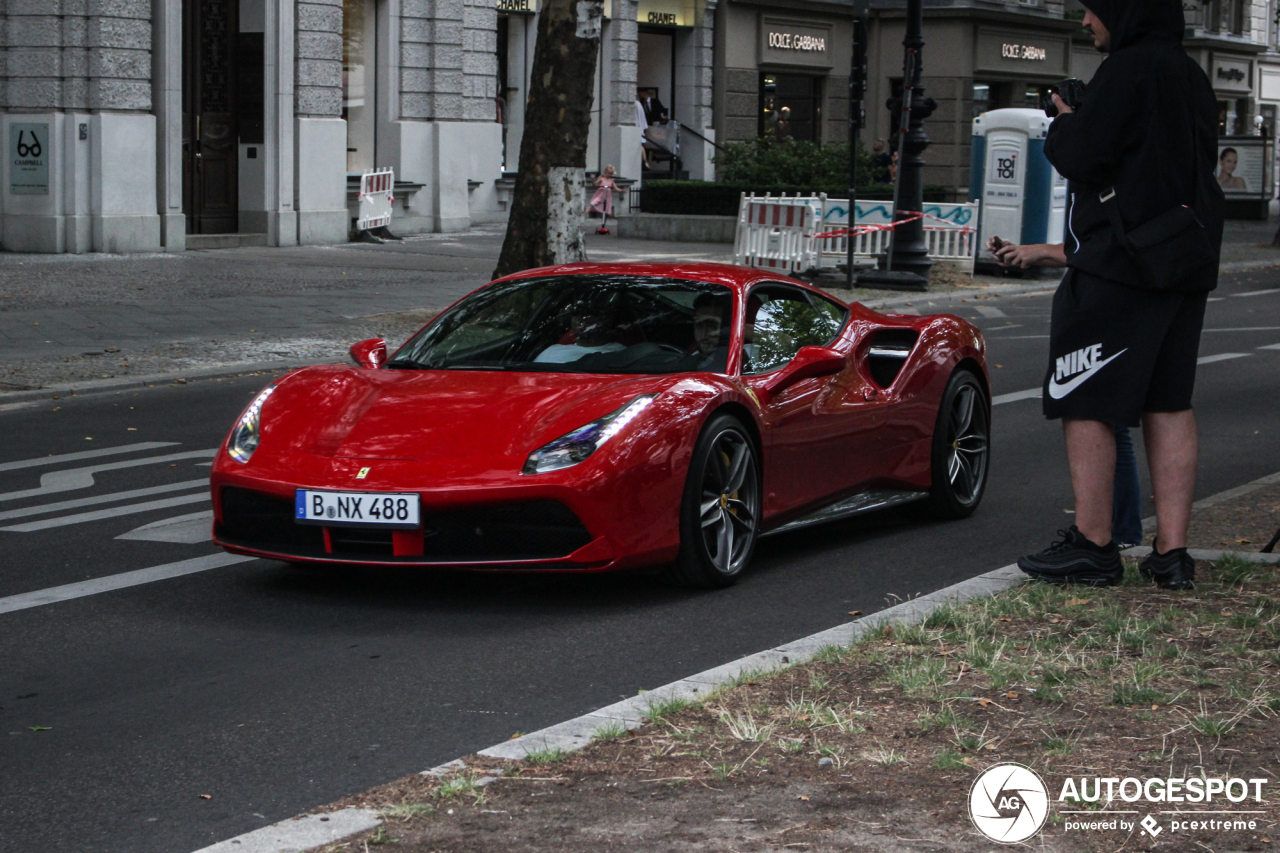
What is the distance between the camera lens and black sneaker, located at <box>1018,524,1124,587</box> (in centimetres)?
591

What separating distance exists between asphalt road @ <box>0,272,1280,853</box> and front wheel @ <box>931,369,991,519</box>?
0.12 metres

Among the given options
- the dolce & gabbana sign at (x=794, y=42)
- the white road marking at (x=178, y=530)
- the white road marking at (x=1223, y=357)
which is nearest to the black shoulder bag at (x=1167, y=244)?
the white road marking at (x=178, y=530)

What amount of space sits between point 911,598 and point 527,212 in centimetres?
1110

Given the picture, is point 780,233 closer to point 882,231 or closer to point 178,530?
point 882,231

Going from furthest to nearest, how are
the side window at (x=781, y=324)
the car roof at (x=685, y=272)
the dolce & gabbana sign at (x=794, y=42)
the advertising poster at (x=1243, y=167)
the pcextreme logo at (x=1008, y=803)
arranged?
the advertising poster at (x=1243, y=167) → the dolce & gabbana sign at (x=794, y=42) → the car roof at (x=685, y=272) → the side window at (x=781, y=324) → the pcextreme logo at (x=1008, y=803)

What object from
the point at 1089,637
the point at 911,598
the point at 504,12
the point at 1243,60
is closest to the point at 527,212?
the point at 911,598

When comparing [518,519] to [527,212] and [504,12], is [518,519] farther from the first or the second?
[504,12]

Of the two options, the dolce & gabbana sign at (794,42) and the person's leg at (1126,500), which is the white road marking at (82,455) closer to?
the person's leg at (1126,500)

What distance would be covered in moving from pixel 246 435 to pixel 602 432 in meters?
1.36

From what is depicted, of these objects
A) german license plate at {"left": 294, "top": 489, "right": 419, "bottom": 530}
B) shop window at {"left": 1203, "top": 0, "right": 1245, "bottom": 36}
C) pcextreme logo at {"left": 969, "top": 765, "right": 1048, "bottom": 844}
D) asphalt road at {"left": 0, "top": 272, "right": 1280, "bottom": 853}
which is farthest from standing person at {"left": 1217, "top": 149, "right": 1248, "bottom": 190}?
pcextreme logo at {"left": 969, "top": 765, "right": 1048, "bottom": 844}

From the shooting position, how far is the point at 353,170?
95.6 ft

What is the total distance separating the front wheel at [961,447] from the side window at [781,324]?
2.34ft

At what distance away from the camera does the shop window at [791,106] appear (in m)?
39.8

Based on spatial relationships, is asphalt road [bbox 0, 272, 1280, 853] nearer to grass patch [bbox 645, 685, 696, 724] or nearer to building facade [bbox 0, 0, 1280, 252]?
grass patch [bbox 645, 685, 696, 724]
